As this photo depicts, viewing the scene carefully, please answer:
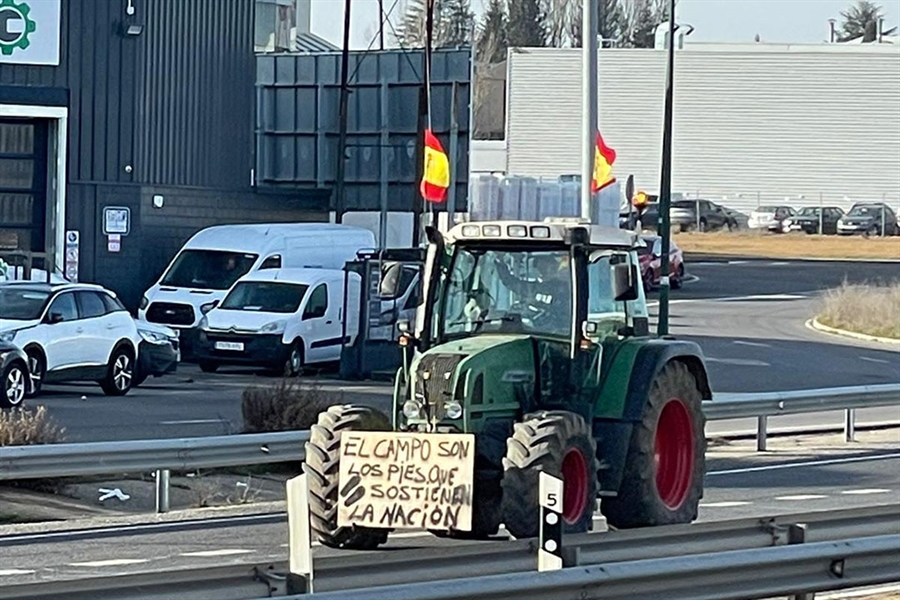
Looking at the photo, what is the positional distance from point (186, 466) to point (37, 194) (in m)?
23.3

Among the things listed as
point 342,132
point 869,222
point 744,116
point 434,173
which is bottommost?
point 869,222

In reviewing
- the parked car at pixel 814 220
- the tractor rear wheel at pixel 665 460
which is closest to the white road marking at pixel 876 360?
the tractor rear wheel at pixel 665 460

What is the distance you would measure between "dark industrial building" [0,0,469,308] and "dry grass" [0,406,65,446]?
62.2 ft

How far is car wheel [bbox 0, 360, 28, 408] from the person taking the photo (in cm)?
2347

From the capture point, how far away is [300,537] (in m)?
7.52

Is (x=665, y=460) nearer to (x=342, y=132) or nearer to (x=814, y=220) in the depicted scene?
(x=342, y=132)

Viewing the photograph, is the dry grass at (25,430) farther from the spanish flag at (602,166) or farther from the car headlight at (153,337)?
the spanish flag at (602,166)

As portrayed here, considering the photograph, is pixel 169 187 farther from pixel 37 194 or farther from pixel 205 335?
pixel 205 335

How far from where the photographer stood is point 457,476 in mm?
11695

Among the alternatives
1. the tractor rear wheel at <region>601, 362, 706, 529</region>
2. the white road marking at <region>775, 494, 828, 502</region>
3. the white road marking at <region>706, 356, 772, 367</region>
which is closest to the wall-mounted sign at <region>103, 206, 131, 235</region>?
the white road marking at <region>706, 356, 772, 367</region>

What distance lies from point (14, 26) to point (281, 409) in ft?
66.1

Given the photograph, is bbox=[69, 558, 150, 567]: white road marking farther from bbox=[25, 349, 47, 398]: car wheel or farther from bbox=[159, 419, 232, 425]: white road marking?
bbox=[25, 349, 47, 398]: car wheel

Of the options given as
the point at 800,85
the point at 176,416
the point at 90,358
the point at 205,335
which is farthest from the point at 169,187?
the point at 800,85

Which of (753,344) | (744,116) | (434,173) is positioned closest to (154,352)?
(434,173)
